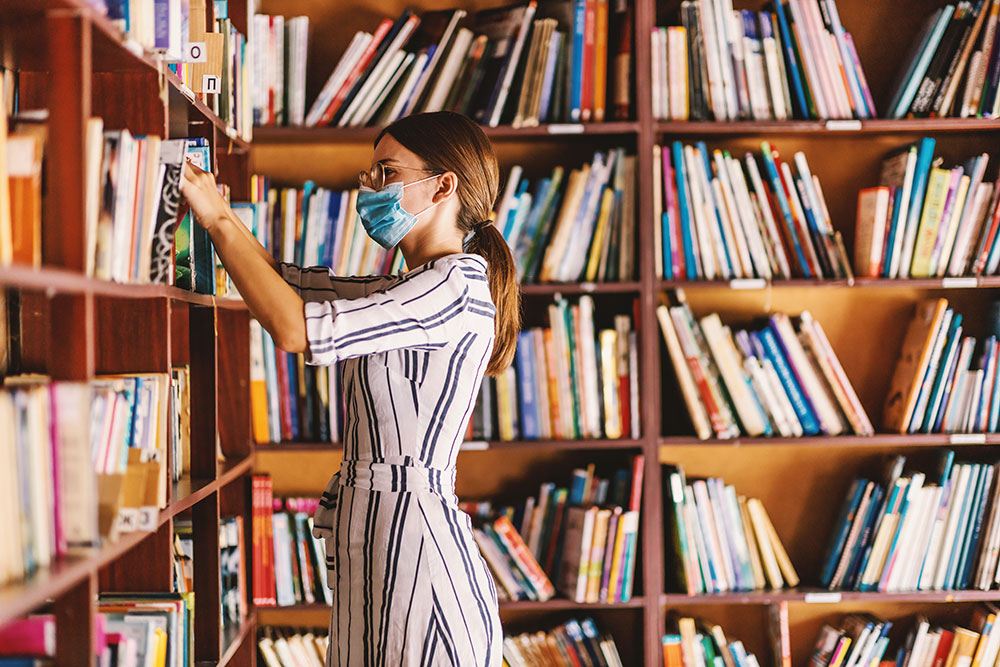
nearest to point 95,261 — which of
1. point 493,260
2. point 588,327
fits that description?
point 493,260

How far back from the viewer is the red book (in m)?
2.31

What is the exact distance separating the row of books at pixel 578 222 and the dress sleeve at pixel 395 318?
100 cm

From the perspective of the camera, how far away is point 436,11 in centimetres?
238

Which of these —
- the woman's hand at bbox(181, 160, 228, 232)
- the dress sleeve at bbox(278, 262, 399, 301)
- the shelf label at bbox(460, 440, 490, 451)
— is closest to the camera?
the woman's hand at bbox(181, 160, 228, 232)

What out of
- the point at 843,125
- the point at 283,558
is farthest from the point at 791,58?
the point at 283,558

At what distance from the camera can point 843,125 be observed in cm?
232

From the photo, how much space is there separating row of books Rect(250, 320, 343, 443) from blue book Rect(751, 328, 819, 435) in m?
1.12

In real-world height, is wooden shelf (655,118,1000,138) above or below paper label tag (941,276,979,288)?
above

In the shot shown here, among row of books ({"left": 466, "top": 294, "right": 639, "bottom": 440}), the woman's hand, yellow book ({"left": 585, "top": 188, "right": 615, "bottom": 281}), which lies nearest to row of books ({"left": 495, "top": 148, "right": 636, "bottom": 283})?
yellow book ({"left": 585, "top": 188, "right": 615, "bottom": 281})

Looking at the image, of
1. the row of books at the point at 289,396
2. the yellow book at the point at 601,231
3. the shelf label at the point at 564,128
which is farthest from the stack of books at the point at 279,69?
the yellow book at the point at 601,231

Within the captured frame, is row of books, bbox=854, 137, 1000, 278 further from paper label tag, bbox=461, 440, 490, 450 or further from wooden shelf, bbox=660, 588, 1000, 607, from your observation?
paper label tag, bbox=461, 440, 490, 450

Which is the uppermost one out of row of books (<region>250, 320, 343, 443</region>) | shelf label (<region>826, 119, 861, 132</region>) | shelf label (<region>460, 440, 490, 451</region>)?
shelf label (<region>826, 119, 861, 132</region>)

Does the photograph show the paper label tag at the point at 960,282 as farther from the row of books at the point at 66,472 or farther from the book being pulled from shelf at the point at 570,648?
the row of books at the point at 66,472

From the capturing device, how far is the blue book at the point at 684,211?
7.63 feet
